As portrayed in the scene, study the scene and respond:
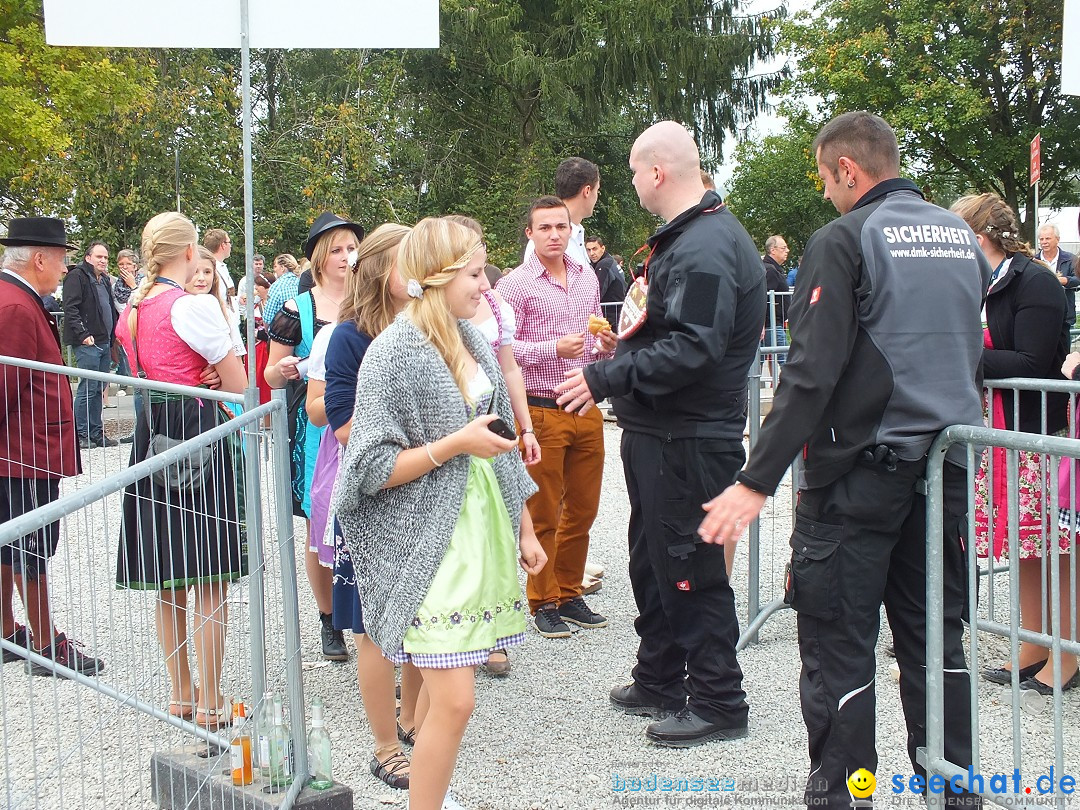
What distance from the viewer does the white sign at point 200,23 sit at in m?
3.64

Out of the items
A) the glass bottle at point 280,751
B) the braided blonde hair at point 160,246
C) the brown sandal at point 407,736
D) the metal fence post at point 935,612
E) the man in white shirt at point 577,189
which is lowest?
the brown sandal at point 407,736

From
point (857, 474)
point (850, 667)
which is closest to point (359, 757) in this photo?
point (850, 667)

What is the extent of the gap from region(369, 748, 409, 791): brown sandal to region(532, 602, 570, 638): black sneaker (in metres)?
1.57

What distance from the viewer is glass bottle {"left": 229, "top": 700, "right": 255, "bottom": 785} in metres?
3.14

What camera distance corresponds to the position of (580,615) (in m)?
5.43

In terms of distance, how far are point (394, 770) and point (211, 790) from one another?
797mm

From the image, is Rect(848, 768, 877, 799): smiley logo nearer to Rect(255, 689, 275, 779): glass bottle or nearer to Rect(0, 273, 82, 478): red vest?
Rect(255, 689, 275, 779): glass bottle

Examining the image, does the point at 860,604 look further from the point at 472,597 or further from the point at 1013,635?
the point at 472,597

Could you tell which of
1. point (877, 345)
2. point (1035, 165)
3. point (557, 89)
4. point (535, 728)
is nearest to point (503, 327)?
point (535, 728)

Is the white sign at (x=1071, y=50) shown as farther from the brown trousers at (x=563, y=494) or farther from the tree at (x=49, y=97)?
the tree at (x=49, y=97)

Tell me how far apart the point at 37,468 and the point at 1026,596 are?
4401 millimetres

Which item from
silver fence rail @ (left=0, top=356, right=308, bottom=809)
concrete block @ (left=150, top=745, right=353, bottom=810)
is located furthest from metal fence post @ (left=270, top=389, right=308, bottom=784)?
concrete block @ (left=150, top=745, right=353, bottom=810)

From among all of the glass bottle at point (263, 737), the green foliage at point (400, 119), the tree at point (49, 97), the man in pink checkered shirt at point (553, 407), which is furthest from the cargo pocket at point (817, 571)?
the green foliage at point (400, 119)

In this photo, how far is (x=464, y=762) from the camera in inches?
153
